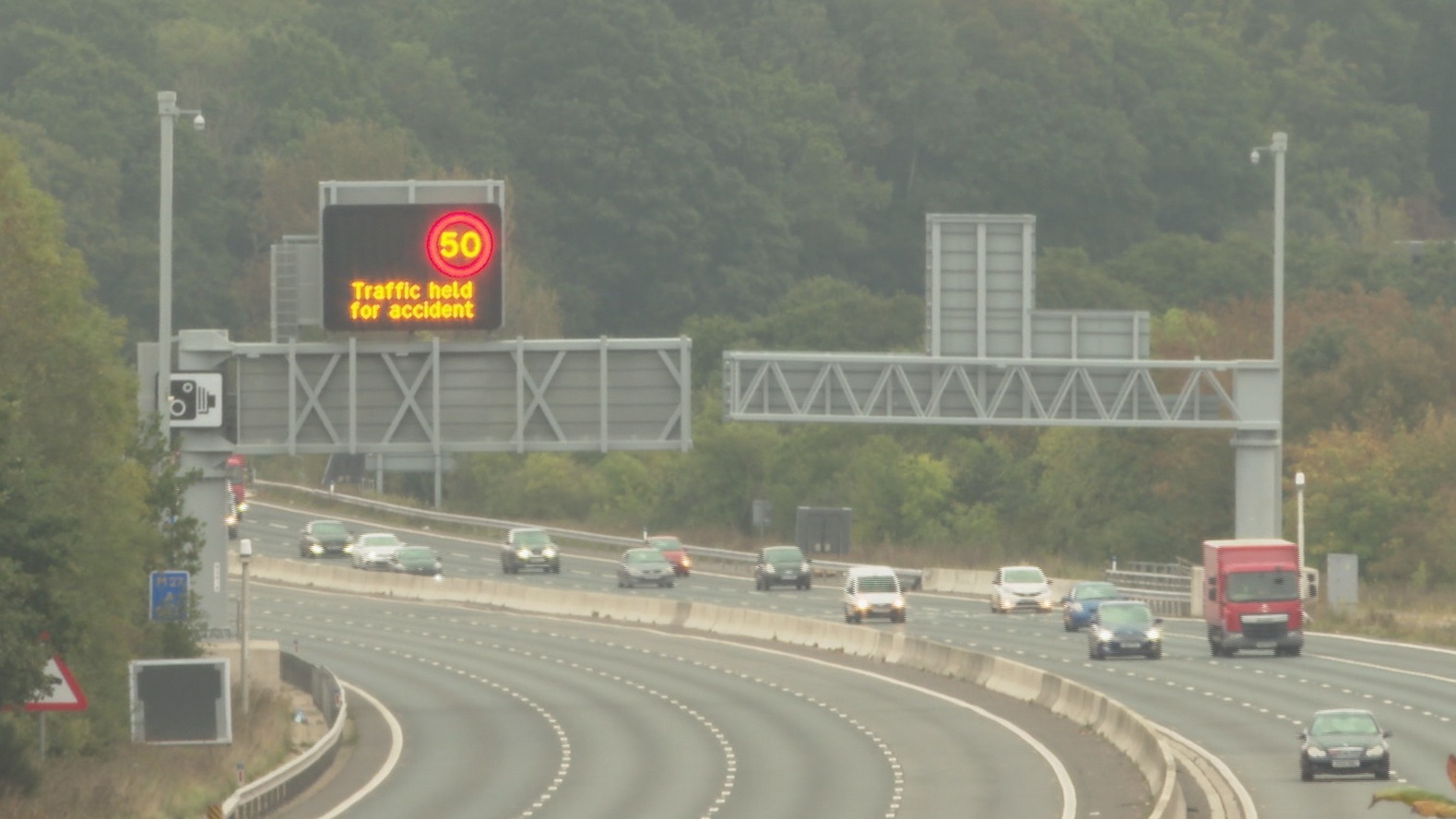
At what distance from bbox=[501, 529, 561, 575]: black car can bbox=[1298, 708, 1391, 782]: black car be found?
5486 cm

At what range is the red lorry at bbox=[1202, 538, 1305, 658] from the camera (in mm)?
55250

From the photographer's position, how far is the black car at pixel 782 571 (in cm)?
8350

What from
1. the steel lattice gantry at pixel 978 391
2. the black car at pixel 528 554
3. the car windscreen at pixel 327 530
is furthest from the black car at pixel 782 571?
the steel lattice gantry at pixel 978 391

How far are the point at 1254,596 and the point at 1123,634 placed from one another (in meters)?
2.77

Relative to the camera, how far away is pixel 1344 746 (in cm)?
3628

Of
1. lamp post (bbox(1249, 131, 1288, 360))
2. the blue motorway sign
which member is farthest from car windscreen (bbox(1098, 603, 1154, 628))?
the blue motorway sign

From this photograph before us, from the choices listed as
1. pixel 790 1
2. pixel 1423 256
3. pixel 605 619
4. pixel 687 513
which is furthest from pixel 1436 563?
pixel 790 1

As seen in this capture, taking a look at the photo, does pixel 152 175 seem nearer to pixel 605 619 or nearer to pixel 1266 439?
pixel 605 619

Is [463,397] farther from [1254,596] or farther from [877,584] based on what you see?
[877,584]

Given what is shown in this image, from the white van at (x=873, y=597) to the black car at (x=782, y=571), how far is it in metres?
15.3

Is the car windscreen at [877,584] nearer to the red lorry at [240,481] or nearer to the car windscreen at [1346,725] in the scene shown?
A: the red lorry at [240,481]

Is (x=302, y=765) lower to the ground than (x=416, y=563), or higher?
lower

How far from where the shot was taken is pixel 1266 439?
208ft

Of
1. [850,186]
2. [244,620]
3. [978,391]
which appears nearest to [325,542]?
→ [978,391]
